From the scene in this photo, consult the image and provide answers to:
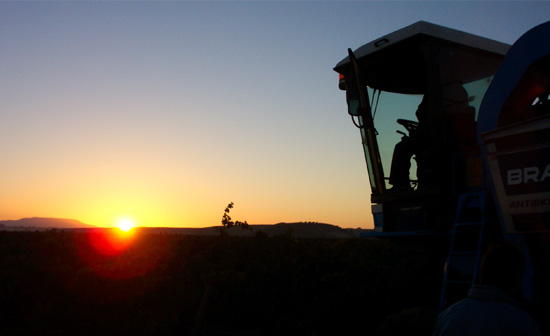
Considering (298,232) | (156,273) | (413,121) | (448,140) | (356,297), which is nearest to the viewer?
(448,140)

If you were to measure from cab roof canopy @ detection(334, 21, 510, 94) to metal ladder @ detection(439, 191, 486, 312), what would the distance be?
194 centimetres

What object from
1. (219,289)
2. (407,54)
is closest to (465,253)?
(407,54)

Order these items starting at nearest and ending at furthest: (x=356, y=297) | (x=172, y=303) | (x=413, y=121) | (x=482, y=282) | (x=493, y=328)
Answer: (x=493, y=328)
(x=482, y=282)
(x=413, y=121)
(x=356, y=297)
(x=172, y=303)

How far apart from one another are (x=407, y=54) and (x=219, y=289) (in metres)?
6.66

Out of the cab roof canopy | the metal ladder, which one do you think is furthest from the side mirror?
the metal ladder

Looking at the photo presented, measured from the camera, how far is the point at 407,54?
6.45 m

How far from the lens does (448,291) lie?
509cm

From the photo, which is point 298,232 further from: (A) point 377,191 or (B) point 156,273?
(A) point 377,191

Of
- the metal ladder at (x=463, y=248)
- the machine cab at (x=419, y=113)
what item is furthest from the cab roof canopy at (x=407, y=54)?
the metal ladder at (x=463, y=248)

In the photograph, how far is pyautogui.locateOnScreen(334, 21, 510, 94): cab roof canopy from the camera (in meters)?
6.09

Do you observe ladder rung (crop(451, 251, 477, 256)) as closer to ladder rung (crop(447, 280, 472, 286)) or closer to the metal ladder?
the metal ladder

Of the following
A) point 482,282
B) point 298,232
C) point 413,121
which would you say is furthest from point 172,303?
point 298,232

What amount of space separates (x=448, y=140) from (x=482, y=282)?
4085mm

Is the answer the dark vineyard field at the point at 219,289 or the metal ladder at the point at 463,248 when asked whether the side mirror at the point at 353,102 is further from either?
the metal ladder at the point at 463,248
